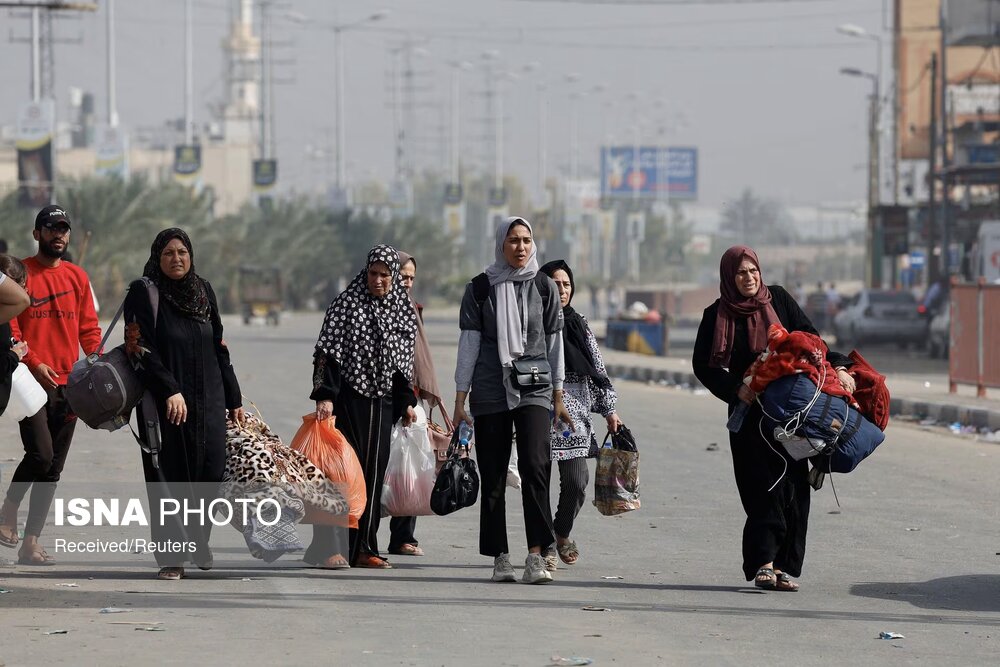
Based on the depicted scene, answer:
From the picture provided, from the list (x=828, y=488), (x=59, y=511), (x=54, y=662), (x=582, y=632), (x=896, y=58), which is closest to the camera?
(x=54, y=662)

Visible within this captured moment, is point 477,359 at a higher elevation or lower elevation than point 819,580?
higher

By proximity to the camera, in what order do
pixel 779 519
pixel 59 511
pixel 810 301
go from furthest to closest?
pixel 810 301, pixel 59 511, pixel 779 519

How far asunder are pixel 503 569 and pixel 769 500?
1232mm

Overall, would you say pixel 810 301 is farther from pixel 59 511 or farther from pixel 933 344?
pixel 59 511

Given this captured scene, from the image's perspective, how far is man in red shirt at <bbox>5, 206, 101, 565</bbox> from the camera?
863 centimetres

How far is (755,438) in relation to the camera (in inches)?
318

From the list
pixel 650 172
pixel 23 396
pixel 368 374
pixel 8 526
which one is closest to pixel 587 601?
pixel 368 374

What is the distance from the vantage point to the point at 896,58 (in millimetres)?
59750

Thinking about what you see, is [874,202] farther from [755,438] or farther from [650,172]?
[650,172]

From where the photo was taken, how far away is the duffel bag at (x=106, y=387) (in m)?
7.95

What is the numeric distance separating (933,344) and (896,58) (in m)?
27.3

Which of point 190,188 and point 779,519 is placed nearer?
point 779,519

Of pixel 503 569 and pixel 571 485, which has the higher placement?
pixel 571 485

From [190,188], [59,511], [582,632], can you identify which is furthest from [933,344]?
[190,188]
